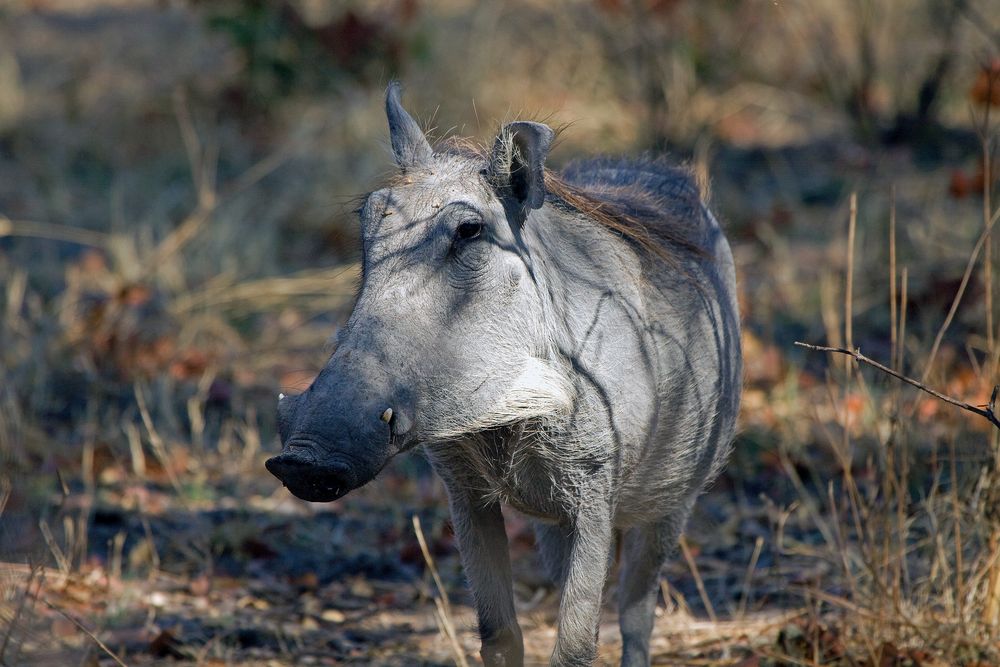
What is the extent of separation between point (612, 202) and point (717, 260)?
1.59ft

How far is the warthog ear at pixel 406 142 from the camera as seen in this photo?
289 cm

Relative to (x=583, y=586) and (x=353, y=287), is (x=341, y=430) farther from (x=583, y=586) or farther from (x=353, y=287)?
(x=353, y=287)

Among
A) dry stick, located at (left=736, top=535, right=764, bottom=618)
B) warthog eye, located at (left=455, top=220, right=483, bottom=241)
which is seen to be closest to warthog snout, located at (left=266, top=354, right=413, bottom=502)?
warthog eye, located at (left=455, top=220, right=483, bottom=241)

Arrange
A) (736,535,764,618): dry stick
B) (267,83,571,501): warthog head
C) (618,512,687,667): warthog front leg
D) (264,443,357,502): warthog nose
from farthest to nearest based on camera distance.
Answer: (736,535,764,618): dry stick < (618,512,687,667): warthog front leg < (267,83,571,501): warthog head < (264,443,357,502): warthog nose

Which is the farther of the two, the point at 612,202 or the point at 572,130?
the point at 572,130

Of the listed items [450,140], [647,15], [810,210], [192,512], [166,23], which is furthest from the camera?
[166,23]

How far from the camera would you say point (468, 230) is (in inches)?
107

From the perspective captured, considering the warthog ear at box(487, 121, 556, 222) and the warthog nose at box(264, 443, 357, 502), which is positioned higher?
the warthog ear at box(487, 121, 556, 222)

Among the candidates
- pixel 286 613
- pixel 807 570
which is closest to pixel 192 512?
pixel 286 613

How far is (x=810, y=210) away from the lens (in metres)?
8.06

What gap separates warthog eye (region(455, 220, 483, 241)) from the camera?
2.70 metres

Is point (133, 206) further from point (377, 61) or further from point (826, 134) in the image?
point (826, 134)

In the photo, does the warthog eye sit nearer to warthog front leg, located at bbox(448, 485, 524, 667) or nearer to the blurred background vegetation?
the blurred background vegetation

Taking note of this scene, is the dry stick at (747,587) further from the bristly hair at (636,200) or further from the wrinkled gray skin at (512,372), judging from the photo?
the bristly hair at (636,200)
